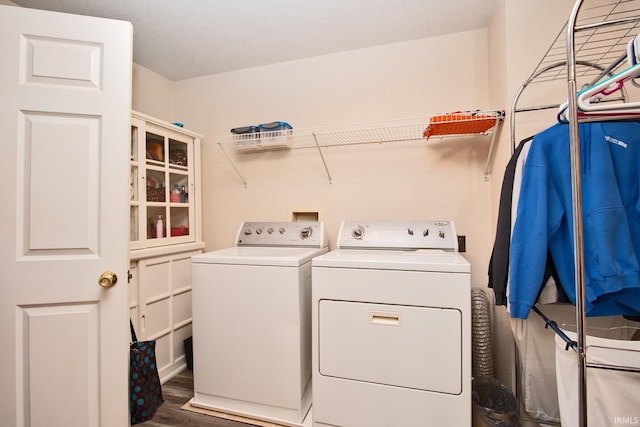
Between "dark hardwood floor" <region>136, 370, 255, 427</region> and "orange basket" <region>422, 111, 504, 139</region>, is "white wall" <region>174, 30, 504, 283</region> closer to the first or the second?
"orange basket" <region>422, 111, 504, 139</region>

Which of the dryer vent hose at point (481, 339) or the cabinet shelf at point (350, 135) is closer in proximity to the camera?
the dryer vent hose at point (481, 339)

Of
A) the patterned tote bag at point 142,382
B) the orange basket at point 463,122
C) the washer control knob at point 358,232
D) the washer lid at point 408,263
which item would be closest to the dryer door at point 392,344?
the washer lid at point 408,263

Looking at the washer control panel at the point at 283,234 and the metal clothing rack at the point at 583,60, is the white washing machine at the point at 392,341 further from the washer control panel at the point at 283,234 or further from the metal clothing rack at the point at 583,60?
the washer control panel at the point at 283,234

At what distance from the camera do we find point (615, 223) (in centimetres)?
90

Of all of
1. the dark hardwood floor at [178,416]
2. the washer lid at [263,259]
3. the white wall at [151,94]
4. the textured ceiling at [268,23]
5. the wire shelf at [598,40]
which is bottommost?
the dark hardwood floor at [178,416]

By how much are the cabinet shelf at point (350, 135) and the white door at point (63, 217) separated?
3.22 feet

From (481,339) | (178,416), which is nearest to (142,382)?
(178,416)

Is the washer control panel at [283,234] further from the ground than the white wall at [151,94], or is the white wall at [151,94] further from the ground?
the white wall at [151,94]

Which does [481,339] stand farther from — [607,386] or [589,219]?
[589,219]

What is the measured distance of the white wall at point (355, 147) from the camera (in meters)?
1.86

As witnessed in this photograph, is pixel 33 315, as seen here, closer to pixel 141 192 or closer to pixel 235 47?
pixel 141 192

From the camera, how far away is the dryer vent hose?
1.56m

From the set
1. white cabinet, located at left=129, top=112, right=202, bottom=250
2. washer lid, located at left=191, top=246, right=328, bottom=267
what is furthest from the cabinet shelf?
washer lid, located at left=191, top=246, right=328, bottom=267

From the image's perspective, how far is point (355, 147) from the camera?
2084 millimetres
